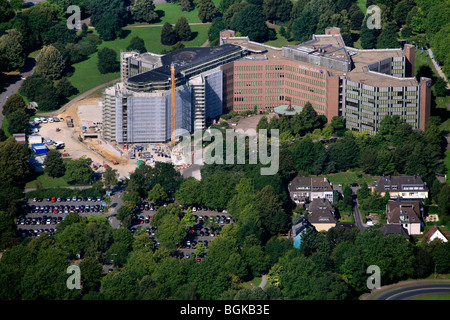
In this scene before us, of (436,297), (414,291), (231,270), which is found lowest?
(414,291)

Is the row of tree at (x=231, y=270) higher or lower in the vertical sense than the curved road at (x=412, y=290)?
higher

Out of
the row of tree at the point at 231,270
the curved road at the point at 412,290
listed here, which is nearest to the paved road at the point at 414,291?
the curved road at the point at 412,290

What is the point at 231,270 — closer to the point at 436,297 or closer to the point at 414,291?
the point at 414,291

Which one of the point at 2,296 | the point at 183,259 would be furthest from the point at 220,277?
the point at 2,296

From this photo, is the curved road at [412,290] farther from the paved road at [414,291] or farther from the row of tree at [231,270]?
the row of tree at [231,270]

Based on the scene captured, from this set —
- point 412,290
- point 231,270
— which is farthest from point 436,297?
point 231,270

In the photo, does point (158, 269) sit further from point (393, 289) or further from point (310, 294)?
point (393, 289)

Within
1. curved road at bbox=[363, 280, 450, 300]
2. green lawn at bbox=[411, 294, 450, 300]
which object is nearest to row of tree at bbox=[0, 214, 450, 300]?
curved road at bbox=[363, 280, 450, 300]
